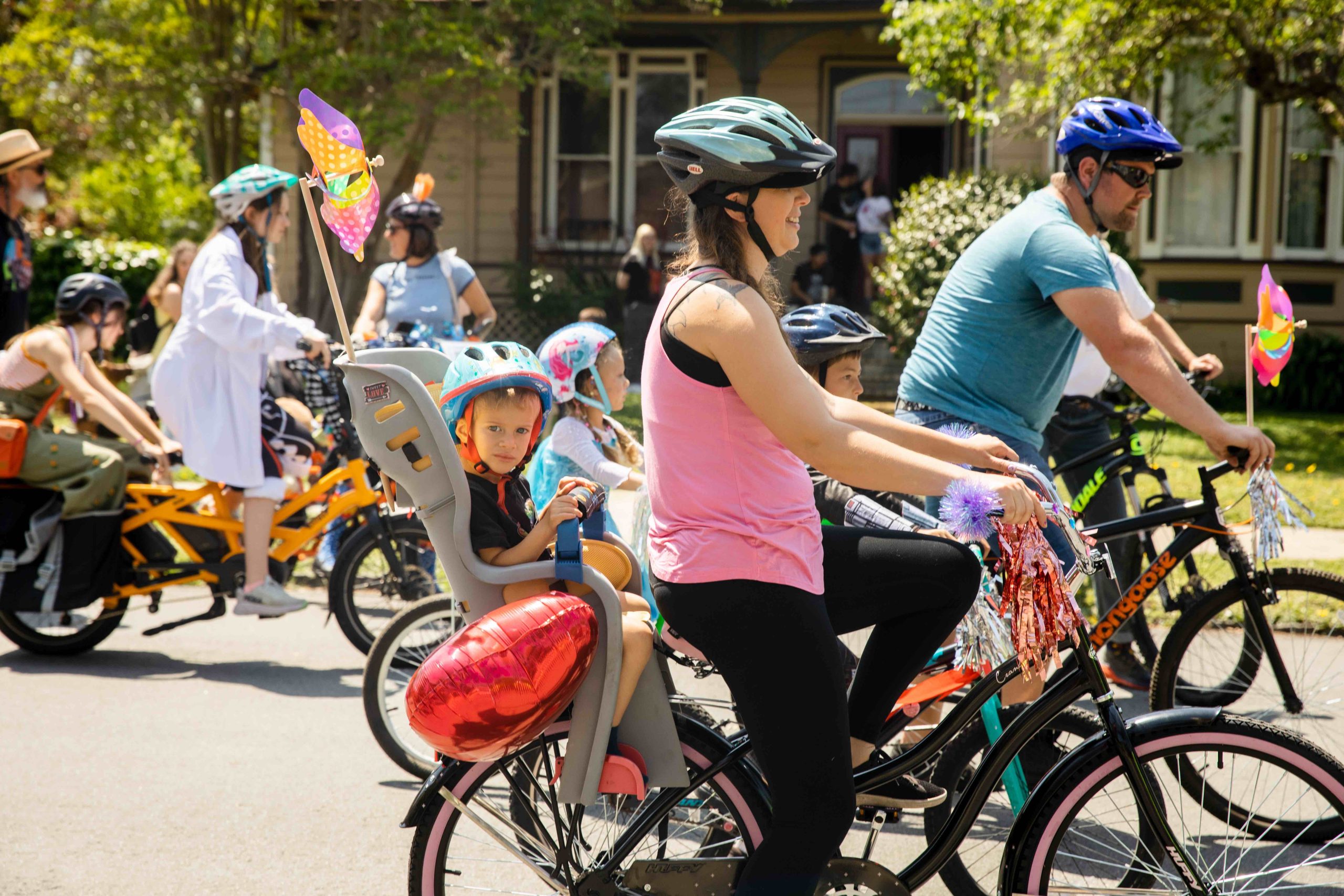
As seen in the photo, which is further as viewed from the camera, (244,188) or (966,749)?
(244,188)

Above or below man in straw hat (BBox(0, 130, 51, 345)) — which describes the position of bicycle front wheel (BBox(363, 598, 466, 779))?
below

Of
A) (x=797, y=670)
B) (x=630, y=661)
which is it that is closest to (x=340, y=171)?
(x=630, y=661)

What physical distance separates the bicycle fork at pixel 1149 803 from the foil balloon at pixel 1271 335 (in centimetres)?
164

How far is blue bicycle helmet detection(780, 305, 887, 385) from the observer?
13.5 ft

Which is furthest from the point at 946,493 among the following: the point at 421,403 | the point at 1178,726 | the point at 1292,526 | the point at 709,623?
the point at 1292,526

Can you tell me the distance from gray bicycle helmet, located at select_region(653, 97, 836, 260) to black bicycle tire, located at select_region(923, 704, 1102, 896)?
1.40 metres

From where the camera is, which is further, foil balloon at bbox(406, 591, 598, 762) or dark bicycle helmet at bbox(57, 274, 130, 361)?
dark bicycle helmet at bbox(57, 274, 130, 361)

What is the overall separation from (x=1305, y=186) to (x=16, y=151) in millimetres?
15990

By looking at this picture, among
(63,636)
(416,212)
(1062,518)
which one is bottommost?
(63,636)

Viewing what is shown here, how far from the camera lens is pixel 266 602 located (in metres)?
6.06

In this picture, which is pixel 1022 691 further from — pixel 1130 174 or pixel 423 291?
pixel 423 291

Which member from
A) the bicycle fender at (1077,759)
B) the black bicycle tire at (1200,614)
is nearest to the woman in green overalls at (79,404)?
the black bicycle tire at (1200,614)

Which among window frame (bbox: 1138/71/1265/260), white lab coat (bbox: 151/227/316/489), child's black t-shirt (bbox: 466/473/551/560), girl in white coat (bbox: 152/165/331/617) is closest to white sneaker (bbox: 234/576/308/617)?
girl in white coat (bbox: 152/165/331/617)

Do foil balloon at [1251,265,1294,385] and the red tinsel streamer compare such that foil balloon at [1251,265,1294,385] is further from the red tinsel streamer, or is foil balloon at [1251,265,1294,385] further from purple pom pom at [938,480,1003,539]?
purple pom pom at [938,480,1003,539]
